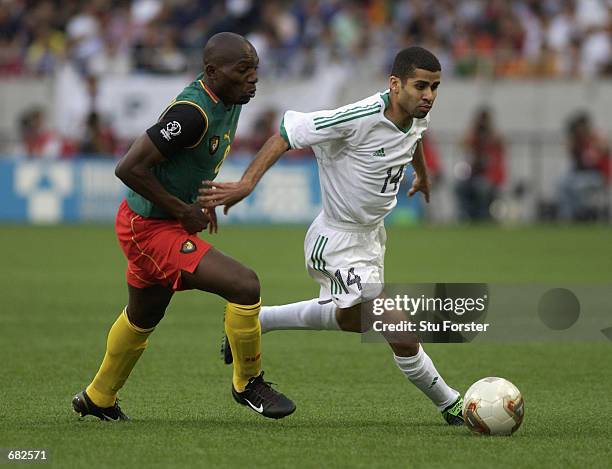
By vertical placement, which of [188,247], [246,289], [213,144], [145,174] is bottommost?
[246,289]

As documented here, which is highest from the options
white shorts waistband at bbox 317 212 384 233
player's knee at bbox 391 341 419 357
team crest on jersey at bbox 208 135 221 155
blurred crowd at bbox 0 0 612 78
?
blurred crowd at bbox 0 0 612 78

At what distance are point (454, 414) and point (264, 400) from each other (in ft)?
3.44

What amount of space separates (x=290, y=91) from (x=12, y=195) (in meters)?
5.45

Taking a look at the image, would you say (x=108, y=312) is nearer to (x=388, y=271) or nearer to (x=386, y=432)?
(x=388, y=271)

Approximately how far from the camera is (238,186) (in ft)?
21.6

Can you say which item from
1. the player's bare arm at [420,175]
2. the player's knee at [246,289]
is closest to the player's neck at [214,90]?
the player's knee at [246,289]

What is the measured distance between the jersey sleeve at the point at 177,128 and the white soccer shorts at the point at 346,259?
1112mm

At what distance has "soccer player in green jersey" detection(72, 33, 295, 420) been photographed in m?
6.62

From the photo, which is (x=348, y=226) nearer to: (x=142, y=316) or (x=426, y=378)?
(x=426, y=378)

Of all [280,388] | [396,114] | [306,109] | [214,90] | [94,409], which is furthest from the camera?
[306,109]

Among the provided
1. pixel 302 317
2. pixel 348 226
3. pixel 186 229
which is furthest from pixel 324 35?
pixel 186 229

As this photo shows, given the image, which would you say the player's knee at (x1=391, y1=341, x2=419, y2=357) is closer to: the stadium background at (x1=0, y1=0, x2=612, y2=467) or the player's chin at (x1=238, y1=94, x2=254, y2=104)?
the player's chin at (x1=238, y1=94, x2=254, y2=104)

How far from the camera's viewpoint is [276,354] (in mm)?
9852

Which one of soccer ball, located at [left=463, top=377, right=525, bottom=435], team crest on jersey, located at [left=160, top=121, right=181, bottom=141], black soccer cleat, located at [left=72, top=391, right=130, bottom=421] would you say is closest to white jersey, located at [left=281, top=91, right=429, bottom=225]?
team crest on jersey, located at [left=160, top=121, right=181, bottom=141]
